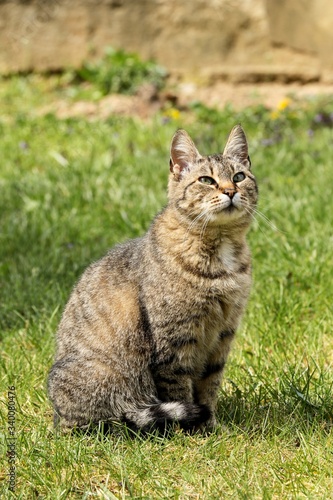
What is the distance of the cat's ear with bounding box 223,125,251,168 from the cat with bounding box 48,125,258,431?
106 mm

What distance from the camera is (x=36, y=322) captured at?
4.18 metres

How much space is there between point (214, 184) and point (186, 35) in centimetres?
491

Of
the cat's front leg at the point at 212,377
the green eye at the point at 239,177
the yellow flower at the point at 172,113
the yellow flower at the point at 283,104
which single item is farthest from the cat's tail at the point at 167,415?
the yellow flower at the point at 283,104

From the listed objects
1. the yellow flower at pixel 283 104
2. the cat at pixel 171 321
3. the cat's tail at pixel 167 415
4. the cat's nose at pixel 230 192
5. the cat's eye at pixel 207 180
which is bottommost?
the cat's tail at pixel 167 415

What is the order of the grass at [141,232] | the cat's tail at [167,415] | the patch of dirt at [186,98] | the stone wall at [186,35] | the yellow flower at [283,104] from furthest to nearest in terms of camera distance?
1. the stone wall at [186,35]
2. the patch of dirt at [186,98]
3. the yellow flower at [283,104]
4. the cat's tail at [167,415]
5. the grass at [141,232]

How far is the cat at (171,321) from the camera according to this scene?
3166mm

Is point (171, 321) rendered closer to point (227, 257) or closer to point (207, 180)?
point (227, 257)

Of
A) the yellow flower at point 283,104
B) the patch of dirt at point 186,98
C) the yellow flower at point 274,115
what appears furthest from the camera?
the patch of dirt at point 186,98

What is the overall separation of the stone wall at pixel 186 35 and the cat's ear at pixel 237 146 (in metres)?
4.49

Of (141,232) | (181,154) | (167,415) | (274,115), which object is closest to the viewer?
(167,415)

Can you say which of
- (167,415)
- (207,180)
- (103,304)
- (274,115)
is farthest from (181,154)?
(274,115)

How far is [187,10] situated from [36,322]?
4598mm

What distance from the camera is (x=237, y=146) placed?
350cm

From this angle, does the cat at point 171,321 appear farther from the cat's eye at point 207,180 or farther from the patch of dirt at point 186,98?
the patch of dirt at point 186,98
